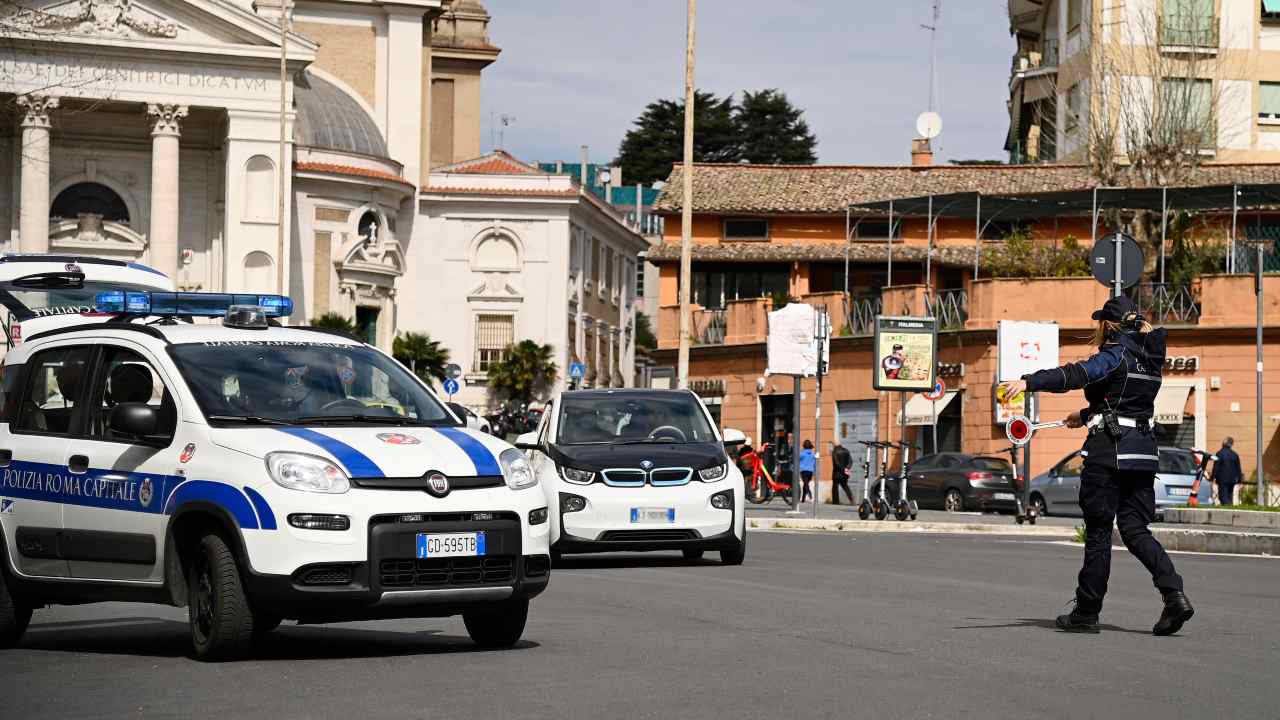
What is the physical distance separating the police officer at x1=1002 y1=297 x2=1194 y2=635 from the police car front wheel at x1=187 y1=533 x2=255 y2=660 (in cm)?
432

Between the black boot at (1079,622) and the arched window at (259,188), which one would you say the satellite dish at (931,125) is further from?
the black boot at (1079,622)

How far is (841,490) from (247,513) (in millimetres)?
41932

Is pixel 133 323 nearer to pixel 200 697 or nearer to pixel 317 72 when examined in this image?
pixel 200 697

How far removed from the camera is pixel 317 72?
285ft

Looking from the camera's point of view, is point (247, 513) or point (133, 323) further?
point (133, 323)

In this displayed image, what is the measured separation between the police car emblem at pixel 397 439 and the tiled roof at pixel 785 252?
50277mm

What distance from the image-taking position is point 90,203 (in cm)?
7675

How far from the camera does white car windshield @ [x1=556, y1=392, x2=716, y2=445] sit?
19.6m

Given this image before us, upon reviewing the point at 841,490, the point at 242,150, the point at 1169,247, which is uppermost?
the point at 242,150

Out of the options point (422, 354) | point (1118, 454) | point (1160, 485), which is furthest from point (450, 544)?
point (422, 354)

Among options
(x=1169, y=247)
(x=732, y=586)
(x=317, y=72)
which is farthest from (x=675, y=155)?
(x=732, y=586)

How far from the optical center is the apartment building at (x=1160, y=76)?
5350 cm

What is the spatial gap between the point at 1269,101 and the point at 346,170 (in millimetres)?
34582

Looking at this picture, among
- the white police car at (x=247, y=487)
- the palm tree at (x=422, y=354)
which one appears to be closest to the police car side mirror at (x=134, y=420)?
the white police car at (x=247, y=487)
